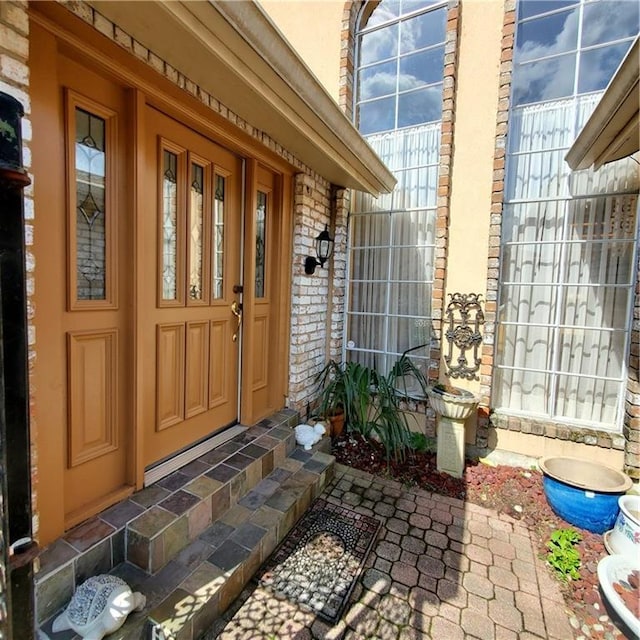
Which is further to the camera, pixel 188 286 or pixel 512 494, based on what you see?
pixel 512 494

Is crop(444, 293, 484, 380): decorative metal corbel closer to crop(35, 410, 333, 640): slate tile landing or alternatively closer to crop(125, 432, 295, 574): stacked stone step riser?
crop(35, 410, 333, 640): slate tile landing

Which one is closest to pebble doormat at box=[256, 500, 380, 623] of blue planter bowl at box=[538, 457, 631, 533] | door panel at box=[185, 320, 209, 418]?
door panel at box=[185, 320, 209, 418]

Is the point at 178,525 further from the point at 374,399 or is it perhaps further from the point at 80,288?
the point at 374,399

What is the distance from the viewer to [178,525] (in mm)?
1780

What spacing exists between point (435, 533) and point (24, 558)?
231 cm

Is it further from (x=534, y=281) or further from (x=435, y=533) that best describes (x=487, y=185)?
(x=435, y=533)

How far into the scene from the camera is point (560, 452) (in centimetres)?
300

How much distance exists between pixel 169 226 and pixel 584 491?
3260mm

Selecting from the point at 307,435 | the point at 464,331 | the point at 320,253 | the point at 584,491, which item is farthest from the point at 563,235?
the point at 307,435

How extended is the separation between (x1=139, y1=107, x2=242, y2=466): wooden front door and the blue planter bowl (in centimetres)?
250

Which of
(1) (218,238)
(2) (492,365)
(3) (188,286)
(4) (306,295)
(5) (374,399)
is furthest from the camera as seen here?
(5) (374,399)

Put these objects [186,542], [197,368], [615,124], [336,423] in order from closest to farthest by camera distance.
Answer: [186,542] → [615,124] → [197,368] → [336,423]

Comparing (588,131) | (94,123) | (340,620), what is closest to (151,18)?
(94,123)

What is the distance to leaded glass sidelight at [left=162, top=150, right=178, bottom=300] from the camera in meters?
2.10
